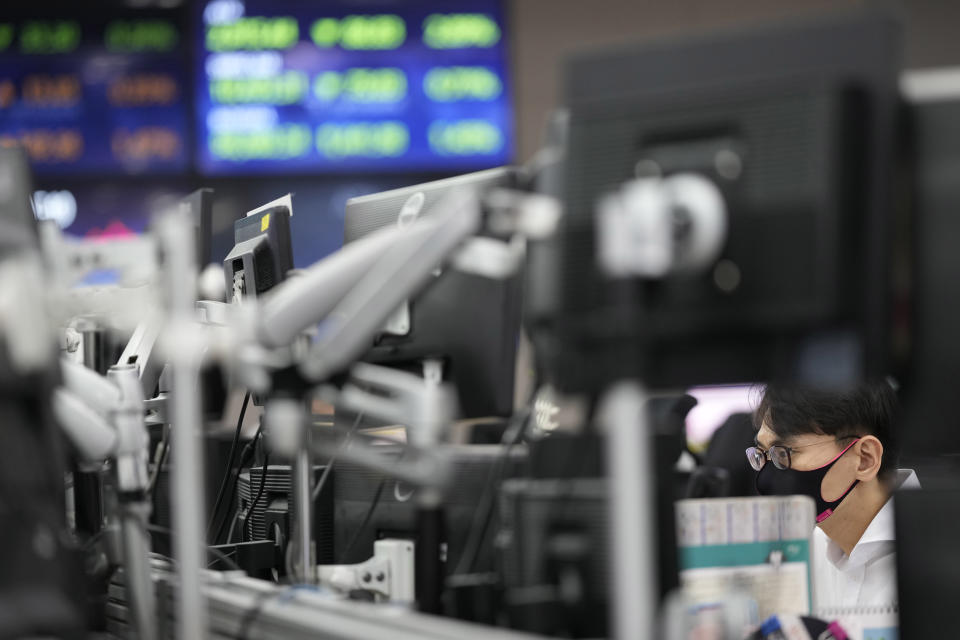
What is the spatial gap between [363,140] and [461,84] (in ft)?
1.43

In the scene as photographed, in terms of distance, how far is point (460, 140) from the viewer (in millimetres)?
4523

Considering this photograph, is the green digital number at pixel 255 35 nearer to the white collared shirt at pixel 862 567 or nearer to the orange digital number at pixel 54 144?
the orange digital number at pixel 54 144

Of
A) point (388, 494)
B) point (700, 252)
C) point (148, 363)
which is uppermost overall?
point (700, 252)

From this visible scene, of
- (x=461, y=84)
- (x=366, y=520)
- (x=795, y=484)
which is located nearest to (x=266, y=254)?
(x=366, y=520)

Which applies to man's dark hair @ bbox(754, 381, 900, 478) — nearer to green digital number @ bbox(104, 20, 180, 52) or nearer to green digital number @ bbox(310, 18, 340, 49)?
green digital number @ bbox(310, 18, 340, 49)

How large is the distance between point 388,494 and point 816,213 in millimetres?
967

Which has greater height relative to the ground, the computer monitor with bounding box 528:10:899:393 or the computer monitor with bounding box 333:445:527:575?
the computer monitor with bounding box 528:10:899:393

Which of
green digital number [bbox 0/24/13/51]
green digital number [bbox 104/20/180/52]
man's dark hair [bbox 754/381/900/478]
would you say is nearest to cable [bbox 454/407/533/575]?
man's dark hair [bbox 754/381/900/478]

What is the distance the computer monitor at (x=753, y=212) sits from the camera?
104cm

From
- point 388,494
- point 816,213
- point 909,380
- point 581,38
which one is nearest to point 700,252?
point 816,213

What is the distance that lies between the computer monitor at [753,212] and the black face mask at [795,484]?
1.43m

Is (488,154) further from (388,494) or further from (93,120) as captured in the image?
(388,494)

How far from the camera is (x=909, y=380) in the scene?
1.12 meters

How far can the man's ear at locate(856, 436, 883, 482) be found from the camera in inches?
90.2
